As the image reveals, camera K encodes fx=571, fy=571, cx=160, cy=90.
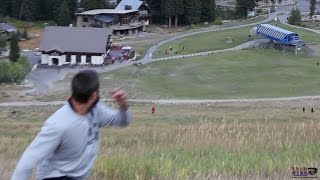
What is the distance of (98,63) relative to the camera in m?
42.8

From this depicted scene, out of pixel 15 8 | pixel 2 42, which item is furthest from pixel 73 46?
pixel 15 8

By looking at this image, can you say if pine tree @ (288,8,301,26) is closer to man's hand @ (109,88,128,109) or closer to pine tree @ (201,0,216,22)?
pine tree @ (201,0,216,22)

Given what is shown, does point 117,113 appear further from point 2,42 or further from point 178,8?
point 178,8

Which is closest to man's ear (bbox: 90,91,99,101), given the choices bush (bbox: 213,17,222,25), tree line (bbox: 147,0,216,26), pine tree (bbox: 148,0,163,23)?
tree line (bbox: 147,0,216,26)

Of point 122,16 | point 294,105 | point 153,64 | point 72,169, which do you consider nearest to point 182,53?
point 153,64

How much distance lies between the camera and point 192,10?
58844 millimetres

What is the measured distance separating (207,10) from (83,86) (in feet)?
191

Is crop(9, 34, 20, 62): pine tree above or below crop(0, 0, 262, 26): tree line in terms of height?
below

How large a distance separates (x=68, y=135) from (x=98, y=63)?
39.5 metres

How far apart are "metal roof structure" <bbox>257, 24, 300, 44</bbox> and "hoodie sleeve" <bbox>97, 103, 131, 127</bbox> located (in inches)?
1721

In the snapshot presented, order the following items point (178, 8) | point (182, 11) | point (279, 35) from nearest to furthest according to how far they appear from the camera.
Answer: point (279, 35), point (178, 8), point (182, 11)

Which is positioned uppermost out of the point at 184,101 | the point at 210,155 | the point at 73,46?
the point at 73,46

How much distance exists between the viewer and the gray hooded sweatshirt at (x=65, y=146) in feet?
11.4

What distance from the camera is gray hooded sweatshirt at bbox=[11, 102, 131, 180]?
11.4 ft
